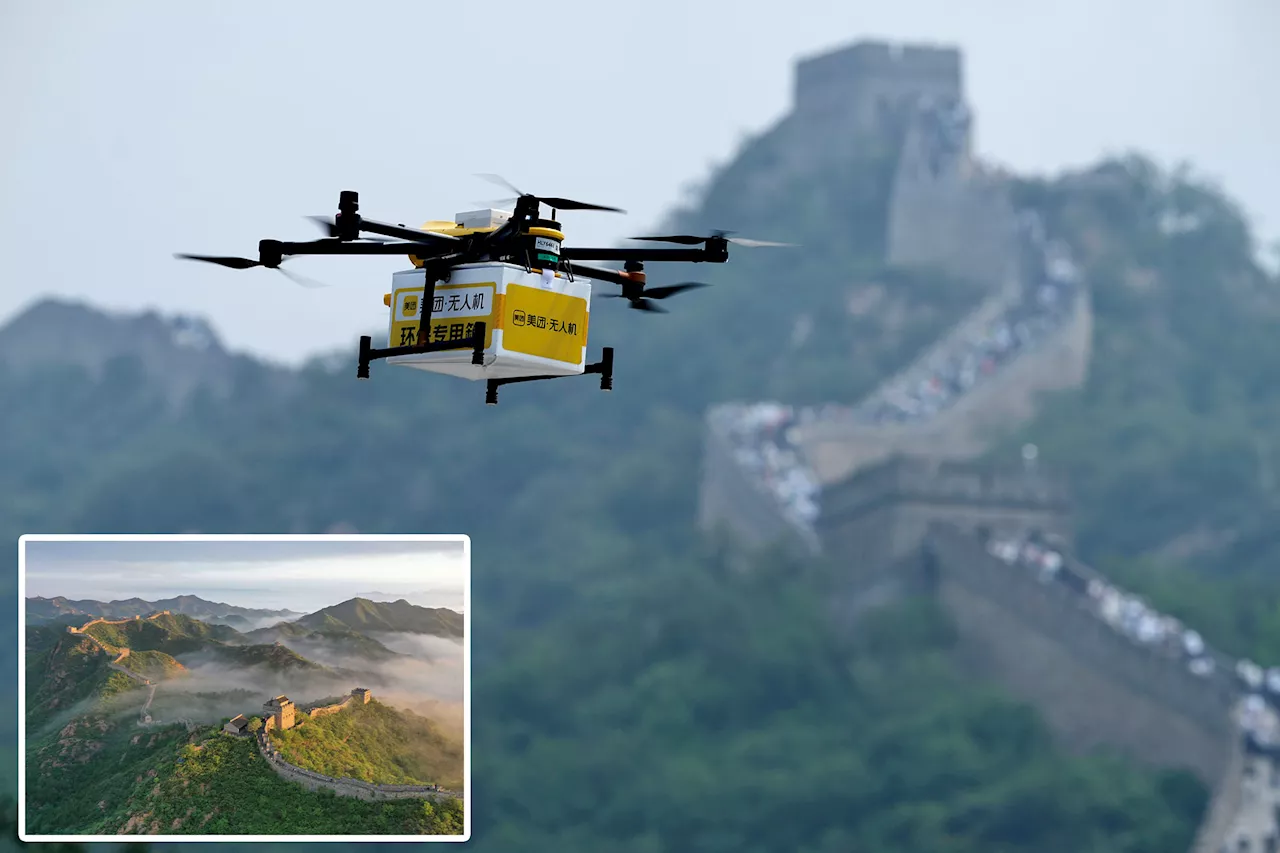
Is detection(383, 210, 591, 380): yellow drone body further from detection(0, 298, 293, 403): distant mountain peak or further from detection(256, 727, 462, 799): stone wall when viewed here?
detection(0, 298, 293, 403): distant mountain peak

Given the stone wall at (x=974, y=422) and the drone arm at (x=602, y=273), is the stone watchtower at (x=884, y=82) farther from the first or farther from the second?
the drone arm at (x=602, y=273)

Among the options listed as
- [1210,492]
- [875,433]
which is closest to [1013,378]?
[875,433]

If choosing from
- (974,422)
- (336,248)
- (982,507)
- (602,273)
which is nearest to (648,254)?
(602,273)

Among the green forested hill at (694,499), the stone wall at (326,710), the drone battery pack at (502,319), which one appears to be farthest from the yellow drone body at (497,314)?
the green forested hill at (694,499)

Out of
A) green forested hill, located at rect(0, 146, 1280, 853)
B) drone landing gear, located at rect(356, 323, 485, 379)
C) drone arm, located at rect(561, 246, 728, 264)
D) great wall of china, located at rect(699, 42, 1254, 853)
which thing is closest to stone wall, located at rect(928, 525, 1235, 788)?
great wall of china, located at rect(699, 42, 1254, 853)

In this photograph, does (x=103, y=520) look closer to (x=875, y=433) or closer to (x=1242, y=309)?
(x=875, y=433)
